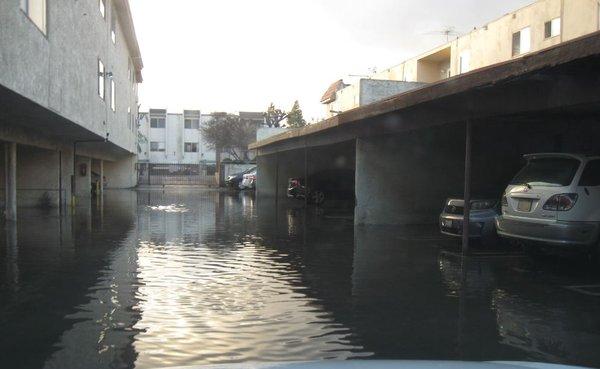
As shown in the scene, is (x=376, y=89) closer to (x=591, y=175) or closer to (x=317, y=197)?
(x=317, y=197)

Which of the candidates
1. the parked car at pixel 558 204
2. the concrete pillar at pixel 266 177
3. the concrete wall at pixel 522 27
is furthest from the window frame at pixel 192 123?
the parked car at pixel 558 204

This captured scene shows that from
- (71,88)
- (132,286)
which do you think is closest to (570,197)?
(132,286)

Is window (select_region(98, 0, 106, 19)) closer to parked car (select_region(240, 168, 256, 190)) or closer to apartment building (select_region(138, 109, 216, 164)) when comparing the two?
parked car (select_region(240, 168, 256, 190))

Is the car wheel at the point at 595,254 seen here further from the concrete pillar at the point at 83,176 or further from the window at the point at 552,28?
the concrete pillar at the point at 83,176

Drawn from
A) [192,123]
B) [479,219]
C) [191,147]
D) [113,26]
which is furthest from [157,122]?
[479,219]

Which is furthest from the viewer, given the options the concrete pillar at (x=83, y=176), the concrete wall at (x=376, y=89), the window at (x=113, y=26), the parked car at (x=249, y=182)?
the parked car at (x=249, y=182)

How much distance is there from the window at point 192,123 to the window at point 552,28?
50946 millimetres

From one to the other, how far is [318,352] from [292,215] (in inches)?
623

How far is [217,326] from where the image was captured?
5.96 metres

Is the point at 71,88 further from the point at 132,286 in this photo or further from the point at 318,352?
the point at 318,352

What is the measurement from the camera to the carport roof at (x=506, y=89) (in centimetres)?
739

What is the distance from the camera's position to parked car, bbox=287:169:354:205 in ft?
89.4

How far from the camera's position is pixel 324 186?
2839cm

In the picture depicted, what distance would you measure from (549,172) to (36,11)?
9.87 meters
